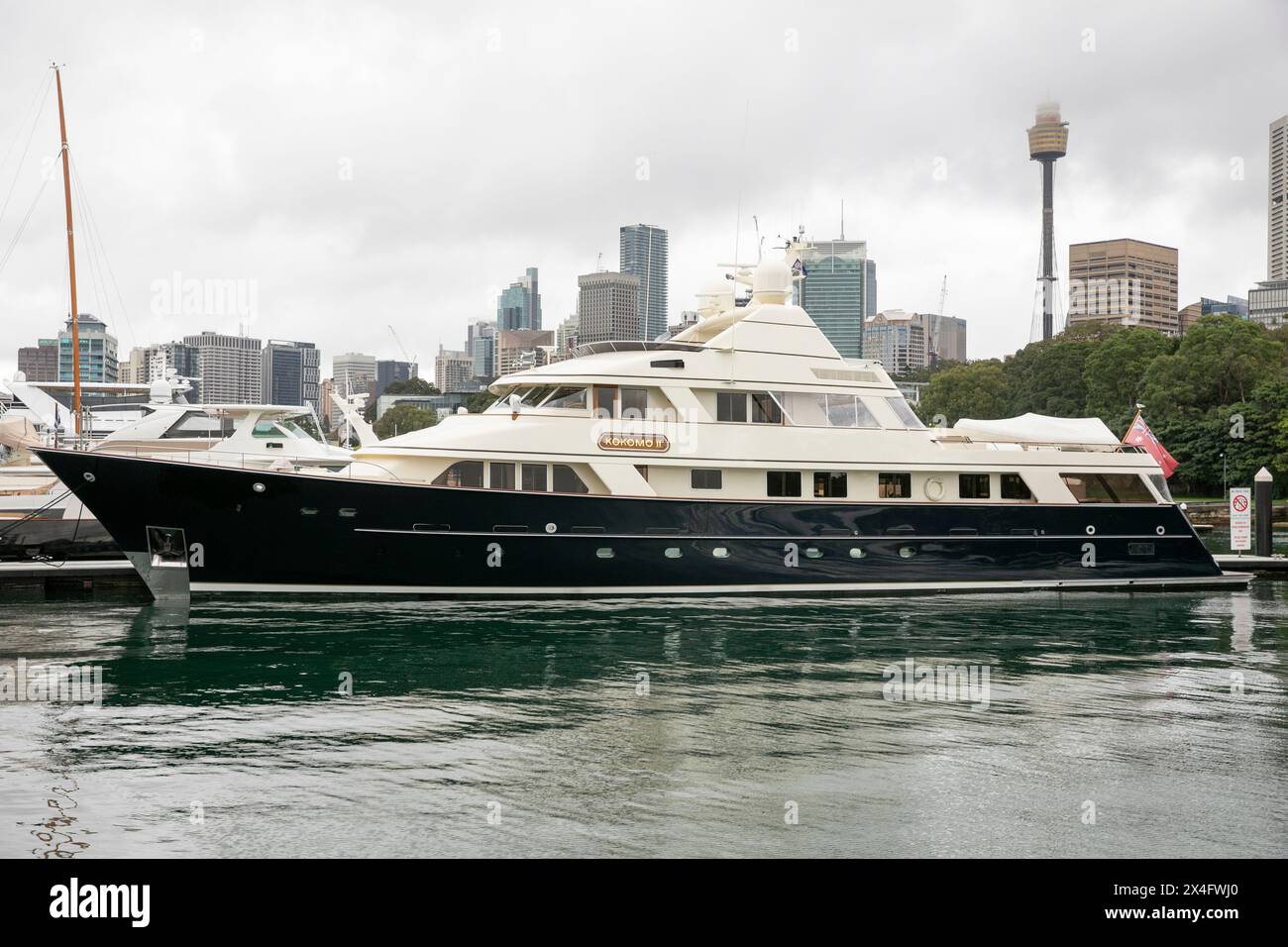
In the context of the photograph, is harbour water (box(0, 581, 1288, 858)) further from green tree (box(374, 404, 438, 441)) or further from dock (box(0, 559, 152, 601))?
green tree (box(374, 404, 438, 441))

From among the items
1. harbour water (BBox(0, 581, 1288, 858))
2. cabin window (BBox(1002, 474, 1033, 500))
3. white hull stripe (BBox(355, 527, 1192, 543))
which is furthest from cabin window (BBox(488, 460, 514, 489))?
cabin window (BBox(1002, 474, 1033, 500))

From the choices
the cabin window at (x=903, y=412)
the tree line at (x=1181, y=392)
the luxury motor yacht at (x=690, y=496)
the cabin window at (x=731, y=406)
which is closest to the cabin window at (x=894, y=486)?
the luxury motor yacht at (x=690, y=496)

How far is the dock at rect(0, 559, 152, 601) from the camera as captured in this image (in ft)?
82.9

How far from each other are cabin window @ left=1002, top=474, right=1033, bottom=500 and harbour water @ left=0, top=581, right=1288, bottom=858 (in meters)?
5.82

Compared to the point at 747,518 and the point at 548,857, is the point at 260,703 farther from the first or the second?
the point at 747,518

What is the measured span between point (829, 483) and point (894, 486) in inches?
64.4

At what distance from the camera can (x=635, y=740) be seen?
11805 millimetres

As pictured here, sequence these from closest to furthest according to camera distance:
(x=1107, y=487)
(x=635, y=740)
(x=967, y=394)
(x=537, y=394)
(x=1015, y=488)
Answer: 1. (x=635, y=740)
2. (x=537, y=394)
3. (x=1015, y=488)
4. (x=1107, y=487)
5. (x=967, y=394)

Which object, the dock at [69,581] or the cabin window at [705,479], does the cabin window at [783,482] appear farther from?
the dock at [69,581]

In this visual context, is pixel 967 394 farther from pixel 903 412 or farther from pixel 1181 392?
pixel 903 412

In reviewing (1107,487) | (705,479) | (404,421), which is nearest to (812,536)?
(705,479)

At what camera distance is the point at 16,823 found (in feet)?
29.7

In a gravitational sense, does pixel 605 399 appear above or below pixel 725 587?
above
